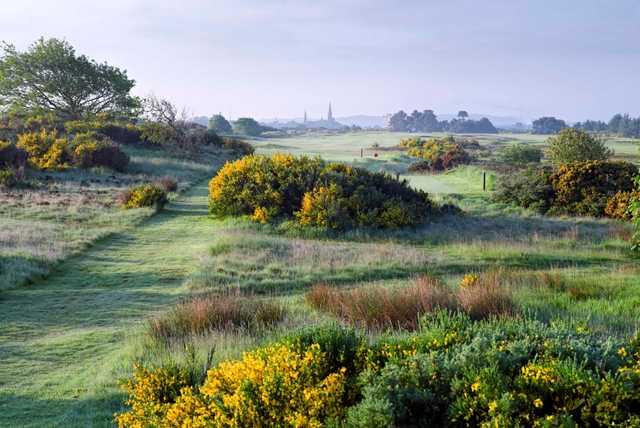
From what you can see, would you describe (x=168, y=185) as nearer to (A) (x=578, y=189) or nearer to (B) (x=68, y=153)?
(B) (x=68, y=153)

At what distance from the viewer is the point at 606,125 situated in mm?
162000

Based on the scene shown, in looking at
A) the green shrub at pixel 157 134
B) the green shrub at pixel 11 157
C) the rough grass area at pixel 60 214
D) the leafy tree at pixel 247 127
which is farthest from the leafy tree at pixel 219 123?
the green shrub at pixel 11 157

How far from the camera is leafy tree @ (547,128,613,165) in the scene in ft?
105

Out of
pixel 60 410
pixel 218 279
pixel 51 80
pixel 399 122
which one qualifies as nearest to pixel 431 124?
pixel 399 122

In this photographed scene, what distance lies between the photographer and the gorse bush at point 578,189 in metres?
22.8

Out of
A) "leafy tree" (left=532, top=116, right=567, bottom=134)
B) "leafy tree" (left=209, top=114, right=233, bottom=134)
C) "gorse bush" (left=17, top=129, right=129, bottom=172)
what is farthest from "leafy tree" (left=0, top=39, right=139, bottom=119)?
"leafy tree" (left=532, top=116, right=567, bottom=134)

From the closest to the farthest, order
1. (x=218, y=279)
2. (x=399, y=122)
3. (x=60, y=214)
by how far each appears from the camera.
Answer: (x=218, y=279)
(x=60, y=214)
(x=399, y=122)

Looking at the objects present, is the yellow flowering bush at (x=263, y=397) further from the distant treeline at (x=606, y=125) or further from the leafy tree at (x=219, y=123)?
the distant treeline at (x=606, y=125)

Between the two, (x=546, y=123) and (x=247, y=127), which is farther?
(x=546, y=123)

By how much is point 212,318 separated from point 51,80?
49695 mm

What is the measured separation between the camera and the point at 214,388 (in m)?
4.71

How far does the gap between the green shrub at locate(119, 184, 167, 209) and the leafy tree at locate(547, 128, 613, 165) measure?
2279cm

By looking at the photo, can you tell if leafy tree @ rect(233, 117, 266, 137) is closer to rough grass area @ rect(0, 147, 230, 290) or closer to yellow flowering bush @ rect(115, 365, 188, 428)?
rough grass area @ rect(0, 147, 230, 290)

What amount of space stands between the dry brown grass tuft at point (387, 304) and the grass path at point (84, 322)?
10.5 ft
